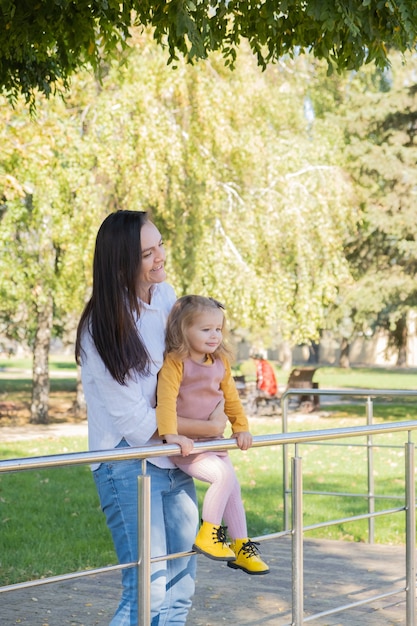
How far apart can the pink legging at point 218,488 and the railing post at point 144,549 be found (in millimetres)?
230

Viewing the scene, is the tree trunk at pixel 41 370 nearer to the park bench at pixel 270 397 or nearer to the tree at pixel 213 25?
the park bench at pixel 270 397

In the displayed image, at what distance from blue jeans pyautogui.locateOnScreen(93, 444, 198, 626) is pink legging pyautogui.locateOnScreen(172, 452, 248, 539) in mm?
68

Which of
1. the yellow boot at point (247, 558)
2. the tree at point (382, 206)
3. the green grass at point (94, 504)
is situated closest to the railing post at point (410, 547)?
the green grass at point (94, 504)

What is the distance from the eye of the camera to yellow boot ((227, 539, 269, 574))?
4066mm

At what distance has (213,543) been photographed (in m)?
3.92

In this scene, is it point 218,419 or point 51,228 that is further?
point 51,228

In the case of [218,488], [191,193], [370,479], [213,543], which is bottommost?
[370,479]

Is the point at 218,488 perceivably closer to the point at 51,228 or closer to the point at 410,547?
the point at 410,547

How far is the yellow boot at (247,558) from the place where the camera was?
13.3ft

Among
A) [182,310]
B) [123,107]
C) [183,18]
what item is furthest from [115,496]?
[123,107]

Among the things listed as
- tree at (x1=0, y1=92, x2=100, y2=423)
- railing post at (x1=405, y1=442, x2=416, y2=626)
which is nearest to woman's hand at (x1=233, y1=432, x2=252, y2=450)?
railing post at (x1=405, y1=442, x2=416, y2=626)

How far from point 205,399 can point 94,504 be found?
7.89 meters

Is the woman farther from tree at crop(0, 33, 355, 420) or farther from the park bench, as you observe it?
the park bench

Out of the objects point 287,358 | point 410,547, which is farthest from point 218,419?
point 287,358
